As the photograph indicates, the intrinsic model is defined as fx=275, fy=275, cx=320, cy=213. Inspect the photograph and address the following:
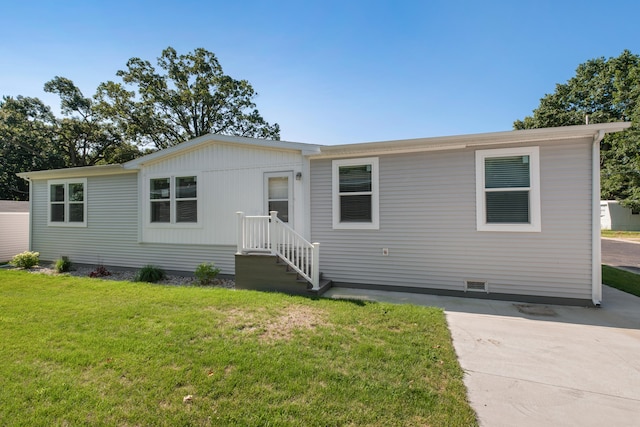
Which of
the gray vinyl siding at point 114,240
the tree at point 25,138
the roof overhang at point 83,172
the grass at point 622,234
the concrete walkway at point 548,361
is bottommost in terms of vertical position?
the concrete walkway at point 548,361

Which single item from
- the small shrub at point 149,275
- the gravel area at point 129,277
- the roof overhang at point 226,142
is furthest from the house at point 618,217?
the small shrub at point 149,275

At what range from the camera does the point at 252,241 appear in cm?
621

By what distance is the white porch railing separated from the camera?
232 inches

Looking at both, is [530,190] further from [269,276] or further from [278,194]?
[269,276]

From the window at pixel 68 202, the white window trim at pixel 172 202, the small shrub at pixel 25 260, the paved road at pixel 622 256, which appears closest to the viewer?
the white window trim at pixel 172 202

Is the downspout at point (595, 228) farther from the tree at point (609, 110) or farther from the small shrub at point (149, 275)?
the tree at point (609, 110)

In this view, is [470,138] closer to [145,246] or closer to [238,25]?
[238,25]

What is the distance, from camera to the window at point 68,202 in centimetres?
888

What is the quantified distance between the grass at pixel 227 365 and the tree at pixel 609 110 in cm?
2559

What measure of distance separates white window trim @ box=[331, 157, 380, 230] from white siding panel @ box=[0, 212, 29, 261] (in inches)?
493

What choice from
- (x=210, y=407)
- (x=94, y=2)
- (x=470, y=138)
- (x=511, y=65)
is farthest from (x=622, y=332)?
(x=94, y=2)

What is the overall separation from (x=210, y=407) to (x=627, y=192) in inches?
1156

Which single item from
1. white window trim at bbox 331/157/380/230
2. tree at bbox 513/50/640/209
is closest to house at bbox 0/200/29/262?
white window trim at bbox 331/157/380/230

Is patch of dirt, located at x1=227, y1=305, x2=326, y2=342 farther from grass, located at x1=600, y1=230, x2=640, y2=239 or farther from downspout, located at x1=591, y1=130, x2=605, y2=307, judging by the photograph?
grass, located at x1=600, y1=230, x2=640, y2=239
